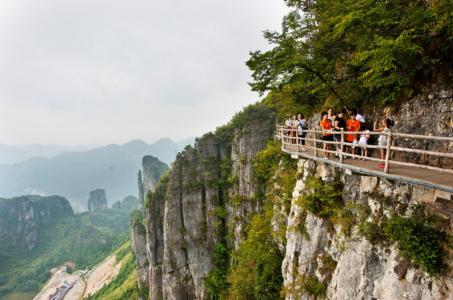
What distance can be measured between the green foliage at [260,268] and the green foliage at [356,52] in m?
13.0

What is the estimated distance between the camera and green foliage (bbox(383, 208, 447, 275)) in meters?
6.77

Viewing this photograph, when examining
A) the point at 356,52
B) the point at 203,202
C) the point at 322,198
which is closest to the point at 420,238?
the point at 322,198

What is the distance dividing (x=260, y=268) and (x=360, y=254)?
13.2 metres

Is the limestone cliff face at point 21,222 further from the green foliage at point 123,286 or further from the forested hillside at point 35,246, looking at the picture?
the green foliage at point 123,286

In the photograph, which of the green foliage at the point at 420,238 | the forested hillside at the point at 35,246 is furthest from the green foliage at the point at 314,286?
the forested hillside at the point at 35,246

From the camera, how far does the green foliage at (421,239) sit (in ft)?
22.2

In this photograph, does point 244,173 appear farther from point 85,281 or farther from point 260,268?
point 85,281

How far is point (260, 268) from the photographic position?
67.5 ft

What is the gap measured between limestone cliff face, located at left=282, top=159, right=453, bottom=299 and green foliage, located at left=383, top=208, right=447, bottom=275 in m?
0.36

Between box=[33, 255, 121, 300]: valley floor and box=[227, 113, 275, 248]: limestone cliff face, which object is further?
box=[33, 255, 121, 300]: valley floor

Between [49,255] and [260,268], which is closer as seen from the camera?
[260,268]

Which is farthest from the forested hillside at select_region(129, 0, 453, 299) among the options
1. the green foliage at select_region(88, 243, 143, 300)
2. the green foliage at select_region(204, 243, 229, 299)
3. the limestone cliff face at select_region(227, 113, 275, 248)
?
the green foliage at select_region(88, 243, 143, 300)

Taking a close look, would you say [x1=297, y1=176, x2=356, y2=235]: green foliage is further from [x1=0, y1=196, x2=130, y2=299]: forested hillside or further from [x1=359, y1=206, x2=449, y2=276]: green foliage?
[x1=0, y1=196, x2=130, y2=299]: forested hillside

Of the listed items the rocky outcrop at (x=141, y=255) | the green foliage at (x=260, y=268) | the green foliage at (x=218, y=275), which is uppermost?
the green foliage at (x=260, y=268)
